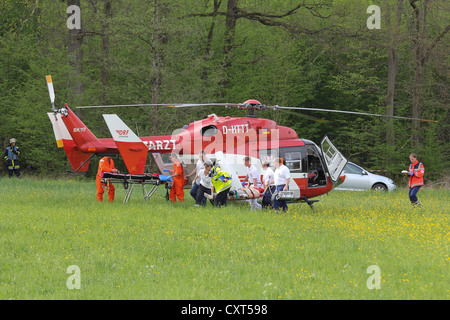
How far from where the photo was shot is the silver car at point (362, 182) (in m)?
24.0

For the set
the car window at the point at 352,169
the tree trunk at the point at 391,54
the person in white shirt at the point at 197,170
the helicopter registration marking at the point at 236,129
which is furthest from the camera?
the tree trunk at the point at 391,54

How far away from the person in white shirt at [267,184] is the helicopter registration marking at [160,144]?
9.27 ft

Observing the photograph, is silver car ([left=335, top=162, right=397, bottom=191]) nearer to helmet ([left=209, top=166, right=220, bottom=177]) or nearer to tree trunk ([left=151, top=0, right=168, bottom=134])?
tree trunk ([left=151, top=0, right=168, bottom=134])

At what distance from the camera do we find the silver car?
78.8 ft

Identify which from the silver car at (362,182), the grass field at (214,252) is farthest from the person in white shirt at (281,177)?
the silver car at (362,182)

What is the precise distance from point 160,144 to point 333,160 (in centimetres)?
523

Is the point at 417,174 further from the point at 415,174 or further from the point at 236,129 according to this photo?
the point at 236,129

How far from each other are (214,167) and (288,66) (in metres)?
22.3

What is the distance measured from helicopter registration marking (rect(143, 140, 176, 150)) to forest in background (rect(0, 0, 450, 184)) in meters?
10.5

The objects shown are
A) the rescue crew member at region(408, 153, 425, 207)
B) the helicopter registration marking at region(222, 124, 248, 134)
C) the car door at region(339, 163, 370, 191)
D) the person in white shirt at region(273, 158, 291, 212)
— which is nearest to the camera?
the person in white shirt at region(273, 158, 291, 212)

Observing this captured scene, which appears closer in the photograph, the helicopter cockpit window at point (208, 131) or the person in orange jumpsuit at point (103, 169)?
the person in orange jumpsuit at point (103, 169)

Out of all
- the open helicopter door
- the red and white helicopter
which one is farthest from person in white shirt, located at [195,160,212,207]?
the open helicopter door

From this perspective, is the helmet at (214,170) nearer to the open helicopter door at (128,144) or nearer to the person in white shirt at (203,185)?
the person in white shirt at (203,185)
